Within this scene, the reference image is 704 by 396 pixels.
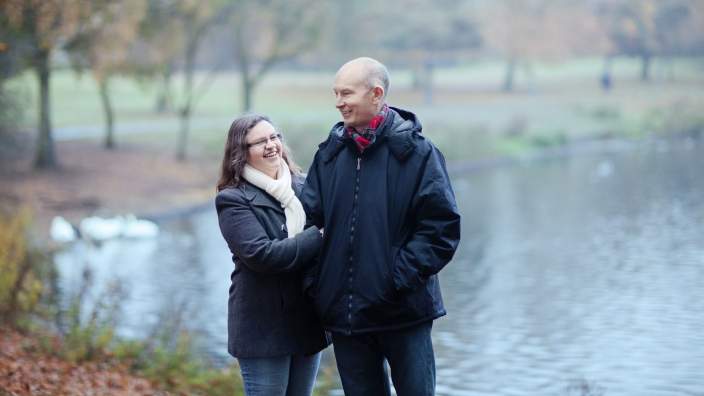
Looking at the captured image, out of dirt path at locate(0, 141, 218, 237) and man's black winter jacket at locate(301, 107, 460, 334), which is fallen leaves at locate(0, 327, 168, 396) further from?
dirt path at locate(0, 141, 218, 237)

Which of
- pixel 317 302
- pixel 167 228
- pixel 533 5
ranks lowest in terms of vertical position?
pixel 167 228

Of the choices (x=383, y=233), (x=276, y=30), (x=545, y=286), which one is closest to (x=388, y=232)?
(x=383, y=233)

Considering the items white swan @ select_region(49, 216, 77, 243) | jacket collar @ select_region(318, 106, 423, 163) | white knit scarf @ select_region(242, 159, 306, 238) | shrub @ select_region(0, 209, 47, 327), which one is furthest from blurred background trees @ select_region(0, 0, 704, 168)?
jacket collar @ select_region(318, 106, 423, 163)

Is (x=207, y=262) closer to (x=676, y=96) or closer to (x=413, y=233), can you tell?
(x=413, y=233)

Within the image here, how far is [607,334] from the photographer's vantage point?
12.2 meters

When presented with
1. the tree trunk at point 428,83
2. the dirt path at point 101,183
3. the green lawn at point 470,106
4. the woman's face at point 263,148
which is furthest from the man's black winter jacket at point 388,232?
the tree trunk at point 428,83

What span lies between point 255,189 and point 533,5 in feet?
198

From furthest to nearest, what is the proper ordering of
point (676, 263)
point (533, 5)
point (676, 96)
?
point (533, 5) < point (676, 96) < point (676, 263)

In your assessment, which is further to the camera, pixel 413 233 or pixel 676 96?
pixel 676 96

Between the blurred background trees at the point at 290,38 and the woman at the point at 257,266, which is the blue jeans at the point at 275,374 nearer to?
the woman at the point at 257,266

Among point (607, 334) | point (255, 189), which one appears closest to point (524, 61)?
point (607, 334)

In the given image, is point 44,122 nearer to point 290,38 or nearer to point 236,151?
point 290,38

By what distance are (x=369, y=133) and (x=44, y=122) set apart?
2420 centimetres

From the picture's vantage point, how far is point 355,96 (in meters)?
4.71
